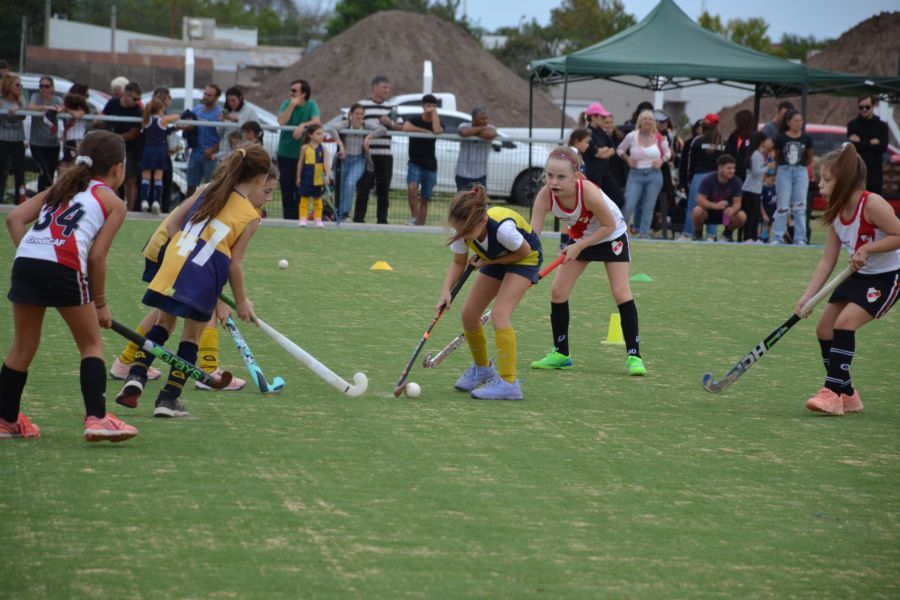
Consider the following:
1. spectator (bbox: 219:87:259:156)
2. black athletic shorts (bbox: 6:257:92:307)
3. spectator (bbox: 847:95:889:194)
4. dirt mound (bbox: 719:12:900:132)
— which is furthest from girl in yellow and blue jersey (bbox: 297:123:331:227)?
dirt mound (bbox: 719:12:900:132)

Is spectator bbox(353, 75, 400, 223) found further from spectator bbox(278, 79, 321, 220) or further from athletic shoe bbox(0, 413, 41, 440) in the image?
athletic shoe bbox(0, 413, 41, 440)

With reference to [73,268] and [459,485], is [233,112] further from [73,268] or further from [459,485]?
[459,485]

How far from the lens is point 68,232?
17.9 feet

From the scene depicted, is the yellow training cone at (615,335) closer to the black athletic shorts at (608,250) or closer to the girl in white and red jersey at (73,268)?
the black athletic shorts at (608,250)

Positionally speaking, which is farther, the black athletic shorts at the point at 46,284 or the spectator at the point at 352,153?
the spectator at the point at 352,153

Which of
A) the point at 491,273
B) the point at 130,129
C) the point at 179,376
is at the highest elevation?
the point at 130,129

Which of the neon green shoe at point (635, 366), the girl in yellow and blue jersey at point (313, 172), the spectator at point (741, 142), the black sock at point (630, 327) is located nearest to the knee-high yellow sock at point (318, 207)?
the girl in yellow and blue jersey at point (313, 172)

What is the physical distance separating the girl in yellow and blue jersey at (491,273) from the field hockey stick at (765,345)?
1.26 m

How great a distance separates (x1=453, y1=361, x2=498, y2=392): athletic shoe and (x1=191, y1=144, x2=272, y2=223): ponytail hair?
1838 mm

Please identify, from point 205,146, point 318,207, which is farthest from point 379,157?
point 205,146

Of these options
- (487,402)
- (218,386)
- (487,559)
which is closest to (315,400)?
(218,386)

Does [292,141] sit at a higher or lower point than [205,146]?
higher

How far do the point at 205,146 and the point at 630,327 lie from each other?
35.1 feet

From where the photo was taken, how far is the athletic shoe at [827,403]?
6.96m
